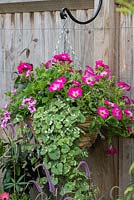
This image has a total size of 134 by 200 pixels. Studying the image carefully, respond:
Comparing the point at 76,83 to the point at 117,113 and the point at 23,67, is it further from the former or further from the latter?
the point at 23,67

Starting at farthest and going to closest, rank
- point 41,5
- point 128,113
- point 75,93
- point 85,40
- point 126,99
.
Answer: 1. point 41,5
2. point 85,40
3. point 126,99
4. point 128,113
5. point 75,93

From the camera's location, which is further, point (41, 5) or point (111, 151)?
point (41, 5)

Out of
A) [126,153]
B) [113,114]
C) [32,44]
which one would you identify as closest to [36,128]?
[113,114]

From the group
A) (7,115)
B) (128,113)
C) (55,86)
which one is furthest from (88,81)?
(7,115)

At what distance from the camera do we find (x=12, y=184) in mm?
2648

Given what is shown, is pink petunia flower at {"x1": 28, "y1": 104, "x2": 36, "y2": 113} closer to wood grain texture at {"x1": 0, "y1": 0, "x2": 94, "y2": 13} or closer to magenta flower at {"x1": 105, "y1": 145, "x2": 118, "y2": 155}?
magenta flower at {"x1": 105, "y1": 145, "x2": 118, "y2": 155}

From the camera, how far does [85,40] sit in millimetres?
2828

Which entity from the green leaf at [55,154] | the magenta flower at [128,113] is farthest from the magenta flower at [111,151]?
the green leaf at [55,154]

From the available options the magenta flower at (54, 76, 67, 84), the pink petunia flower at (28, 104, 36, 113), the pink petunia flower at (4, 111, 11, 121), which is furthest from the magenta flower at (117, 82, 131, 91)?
the pink petunia flower at (4, 111, 11, 121)

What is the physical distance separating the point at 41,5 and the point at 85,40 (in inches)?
16.9

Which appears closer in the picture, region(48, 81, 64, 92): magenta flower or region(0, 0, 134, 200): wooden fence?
region(48, 81, 64, 92): magenta flower

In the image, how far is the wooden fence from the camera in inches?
105

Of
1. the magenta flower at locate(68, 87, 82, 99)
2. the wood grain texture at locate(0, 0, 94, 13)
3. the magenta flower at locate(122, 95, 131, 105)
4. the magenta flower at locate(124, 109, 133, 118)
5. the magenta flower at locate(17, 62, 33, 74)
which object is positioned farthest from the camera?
the wood grain texture at locate(0, 0, 94, 13)

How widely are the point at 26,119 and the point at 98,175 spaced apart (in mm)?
649
